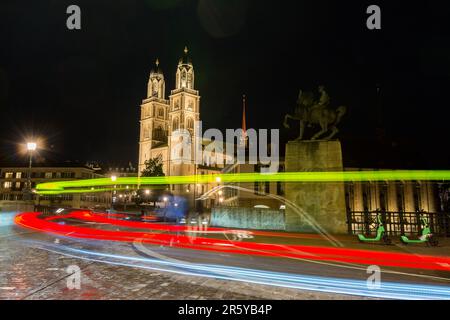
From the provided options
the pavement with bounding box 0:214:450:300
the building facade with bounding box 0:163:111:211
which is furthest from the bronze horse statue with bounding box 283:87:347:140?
the building facade with bounding box 0:163:111:211

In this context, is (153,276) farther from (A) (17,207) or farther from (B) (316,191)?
A: (A) (17,207)

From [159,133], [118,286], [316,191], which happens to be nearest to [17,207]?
[316,191]

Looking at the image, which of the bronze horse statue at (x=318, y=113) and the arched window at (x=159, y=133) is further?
the arched window at (x=159, y=133)

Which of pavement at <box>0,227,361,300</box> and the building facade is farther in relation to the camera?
the building facade

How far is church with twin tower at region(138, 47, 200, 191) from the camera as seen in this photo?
370ft

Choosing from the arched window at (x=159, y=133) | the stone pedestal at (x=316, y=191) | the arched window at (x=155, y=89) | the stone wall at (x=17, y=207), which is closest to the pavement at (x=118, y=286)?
the stone pedestal at (x=316, y=191)

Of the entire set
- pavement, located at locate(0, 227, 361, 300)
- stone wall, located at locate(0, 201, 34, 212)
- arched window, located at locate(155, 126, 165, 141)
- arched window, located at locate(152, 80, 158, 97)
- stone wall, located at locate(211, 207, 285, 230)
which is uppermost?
arched window, located at locate(152, 80, 158, 97)

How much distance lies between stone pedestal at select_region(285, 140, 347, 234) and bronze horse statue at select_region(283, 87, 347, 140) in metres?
0.66

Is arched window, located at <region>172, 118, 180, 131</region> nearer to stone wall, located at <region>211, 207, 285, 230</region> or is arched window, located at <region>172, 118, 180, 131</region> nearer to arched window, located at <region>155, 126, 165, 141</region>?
arched window, located at <region>155, 126, 165, 141</region>

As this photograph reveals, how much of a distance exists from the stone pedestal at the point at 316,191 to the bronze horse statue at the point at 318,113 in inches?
26.2

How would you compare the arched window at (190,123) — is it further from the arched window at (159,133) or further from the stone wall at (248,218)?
the stone wall at (248,218)

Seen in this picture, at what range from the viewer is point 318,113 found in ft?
52.9

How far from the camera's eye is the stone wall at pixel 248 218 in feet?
54.7
